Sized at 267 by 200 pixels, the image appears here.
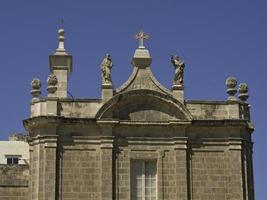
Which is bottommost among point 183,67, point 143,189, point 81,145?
point 143,189

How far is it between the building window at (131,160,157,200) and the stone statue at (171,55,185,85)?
3.79 m

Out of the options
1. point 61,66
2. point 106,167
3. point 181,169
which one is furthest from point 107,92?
point 61,66

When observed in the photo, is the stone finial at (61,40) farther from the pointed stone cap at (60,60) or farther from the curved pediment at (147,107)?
the curved pediment at (147,107)

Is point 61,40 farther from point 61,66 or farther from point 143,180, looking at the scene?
point 143,180

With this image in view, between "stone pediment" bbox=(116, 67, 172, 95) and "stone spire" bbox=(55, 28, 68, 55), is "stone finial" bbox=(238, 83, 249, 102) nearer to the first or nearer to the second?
"stone pediment" bbox=(116, 67, 172, 95)

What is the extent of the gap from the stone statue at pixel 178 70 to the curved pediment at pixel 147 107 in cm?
92

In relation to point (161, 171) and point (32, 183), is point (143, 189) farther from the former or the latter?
point (32, 183)

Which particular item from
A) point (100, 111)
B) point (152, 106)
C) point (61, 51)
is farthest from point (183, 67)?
point (61, 51)

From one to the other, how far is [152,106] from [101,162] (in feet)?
11.3

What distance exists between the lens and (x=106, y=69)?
30500mm

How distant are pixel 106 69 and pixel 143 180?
16.8 ft

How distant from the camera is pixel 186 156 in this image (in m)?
29.9

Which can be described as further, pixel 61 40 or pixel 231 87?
pixel 61 40

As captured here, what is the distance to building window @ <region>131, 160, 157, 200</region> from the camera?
96.8 feet
